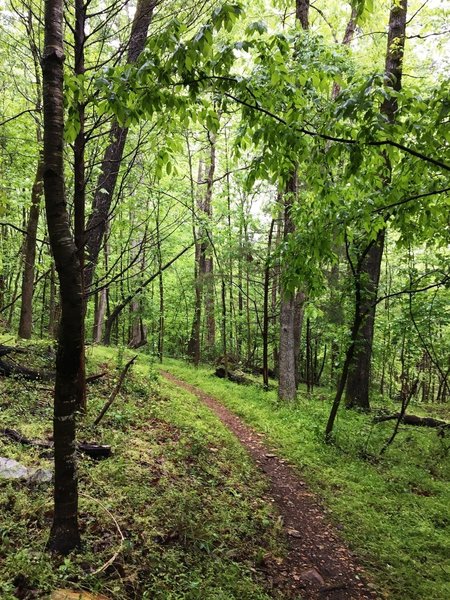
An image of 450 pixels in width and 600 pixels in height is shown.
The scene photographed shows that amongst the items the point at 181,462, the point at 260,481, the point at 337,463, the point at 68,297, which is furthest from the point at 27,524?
the point at 337,463

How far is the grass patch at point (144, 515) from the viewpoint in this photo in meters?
3.09

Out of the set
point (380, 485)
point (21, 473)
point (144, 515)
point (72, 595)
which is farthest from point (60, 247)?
point (380, 485)

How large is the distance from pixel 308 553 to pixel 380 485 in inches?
95.2

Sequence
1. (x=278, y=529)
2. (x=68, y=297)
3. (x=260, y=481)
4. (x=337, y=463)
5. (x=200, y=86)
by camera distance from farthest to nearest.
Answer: (x=337, y=463) → (x=260, y=481) → (x=278, y=529) → (x=200, y=86) → (x=68, y=297)

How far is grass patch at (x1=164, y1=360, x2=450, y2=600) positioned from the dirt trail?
22 centimetres

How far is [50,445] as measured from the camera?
16.1 feet

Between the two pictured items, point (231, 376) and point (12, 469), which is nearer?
point (12, 469)

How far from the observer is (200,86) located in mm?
3178

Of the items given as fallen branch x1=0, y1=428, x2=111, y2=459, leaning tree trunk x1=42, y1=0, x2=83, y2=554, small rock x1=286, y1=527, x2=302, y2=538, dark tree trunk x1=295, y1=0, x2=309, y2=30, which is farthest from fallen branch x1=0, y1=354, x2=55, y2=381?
dark tree trunk x1=295, y1=0, x2=309, y2=30

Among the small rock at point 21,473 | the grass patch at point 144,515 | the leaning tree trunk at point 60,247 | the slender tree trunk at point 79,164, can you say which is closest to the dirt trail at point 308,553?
the grass patch at point 144,515

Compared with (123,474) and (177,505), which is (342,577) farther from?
(123,474)

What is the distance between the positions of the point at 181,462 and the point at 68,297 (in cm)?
405

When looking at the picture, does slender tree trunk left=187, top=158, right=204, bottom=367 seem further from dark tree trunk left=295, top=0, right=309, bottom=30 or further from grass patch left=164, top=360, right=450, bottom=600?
grass patch left=164, top=360, right=450, bottom=600

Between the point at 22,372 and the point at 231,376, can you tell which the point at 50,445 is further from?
the point at 231,376
